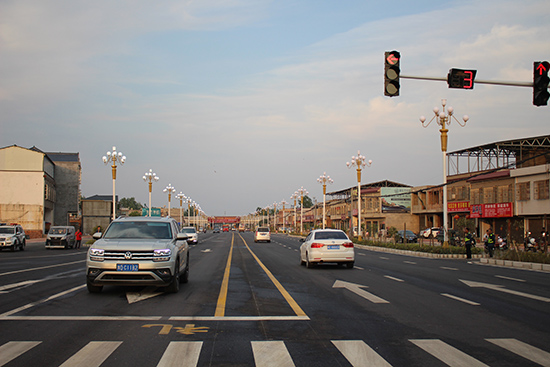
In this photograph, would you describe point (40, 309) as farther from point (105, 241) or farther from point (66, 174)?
point (66, 174)

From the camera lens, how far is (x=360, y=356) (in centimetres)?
632

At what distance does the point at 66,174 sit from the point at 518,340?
272 ft

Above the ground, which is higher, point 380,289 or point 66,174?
Result: point 66,174

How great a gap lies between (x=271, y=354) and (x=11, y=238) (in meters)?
33.6

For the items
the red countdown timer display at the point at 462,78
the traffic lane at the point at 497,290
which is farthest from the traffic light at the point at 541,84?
the traffic lane at the point at 497,290

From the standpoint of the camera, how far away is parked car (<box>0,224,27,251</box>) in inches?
1361

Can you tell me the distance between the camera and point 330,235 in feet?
66.2

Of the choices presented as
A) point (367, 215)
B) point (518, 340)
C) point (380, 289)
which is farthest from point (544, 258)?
point (367, 215)

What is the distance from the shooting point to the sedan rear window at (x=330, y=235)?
65.6 ft

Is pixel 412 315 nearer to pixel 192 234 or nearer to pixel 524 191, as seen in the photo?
pixel 192 234

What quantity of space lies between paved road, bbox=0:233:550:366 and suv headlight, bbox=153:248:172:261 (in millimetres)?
890

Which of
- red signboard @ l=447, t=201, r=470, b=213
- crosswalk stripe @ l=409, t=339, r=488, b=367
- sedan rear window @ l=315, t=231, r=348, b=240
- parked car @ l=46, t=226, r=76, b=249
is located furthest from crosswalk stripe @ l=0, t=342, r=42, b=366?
red signboard @ l=447, t=201, r=470, b=213

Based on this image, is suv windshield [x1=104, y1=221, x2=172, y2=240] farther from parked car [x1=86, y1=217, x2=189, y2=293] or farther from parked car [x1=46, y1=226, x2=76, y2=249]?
parked car [x1=46, y1=226, x2=76, y2=249]

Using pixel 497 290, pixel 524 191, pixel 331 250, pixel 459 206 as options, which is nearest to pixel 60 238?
pixel 331 250
